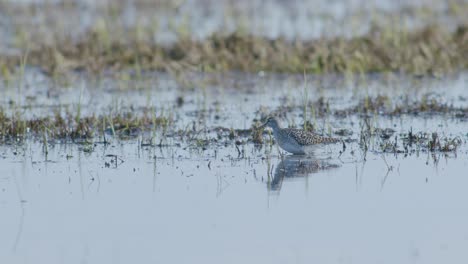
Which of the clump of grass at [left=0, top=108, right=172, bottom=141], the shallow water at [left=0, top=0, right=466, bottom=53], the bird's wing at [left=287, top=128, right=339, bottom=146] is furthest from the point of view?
the shallow water at [left=0, top=0, right=466, bottom=53]

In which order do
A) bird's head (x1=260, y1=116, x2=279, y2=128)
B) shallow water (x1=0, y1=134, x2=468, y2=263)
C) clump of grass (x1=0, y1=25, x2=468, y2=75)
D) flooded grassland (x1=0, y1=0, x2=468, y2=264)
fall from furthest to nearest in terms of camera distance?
clump of grass (x1=0, y1=25, x2=468, y2=75), bird's head (x1=260, y1=116, x2=279, y2=128), flooded grassland (x1=0, y1=0, x2=468, y2=264), shallow water (x1=0, y1=134, x2=468, y2=263)

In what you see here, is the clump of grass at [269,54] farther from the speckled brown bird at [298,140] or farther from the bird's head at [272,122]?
the speckled brown bird at [298,140]

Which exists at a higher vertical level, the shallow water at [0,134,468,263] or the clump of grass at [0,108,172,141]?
the clump of grass at [0,108,172,141]

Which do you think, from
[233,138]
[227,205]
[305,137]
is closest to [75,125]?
[233,138]

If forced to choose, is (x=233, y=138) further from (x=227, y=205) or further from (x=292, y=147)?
(x=227, y=205)

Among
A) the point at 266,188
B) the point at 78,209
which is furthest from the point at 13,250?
the point at 266,188

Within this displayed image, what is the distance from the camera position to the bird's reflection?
369 inches

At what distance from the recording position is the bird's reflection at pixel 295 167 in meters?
9.37

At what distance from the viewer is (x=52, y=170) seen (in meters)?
9.91

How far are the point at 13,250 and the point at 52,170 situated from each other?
2685 mm

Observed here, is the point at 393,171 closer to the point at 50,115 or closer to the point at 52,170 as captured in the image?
the point at 52,170

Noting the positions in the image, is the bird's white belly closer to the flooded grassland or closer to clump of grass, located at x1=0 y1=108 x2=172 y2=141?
the flooded grassland

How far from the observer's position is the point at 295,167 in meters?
10.1

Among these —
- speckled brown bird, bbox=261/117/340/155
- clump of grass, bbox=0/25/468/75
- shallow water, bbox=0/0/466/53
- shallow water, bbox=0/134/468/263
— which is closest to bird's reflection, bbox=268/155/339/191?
shallow water, bbox=0/134/468/263
